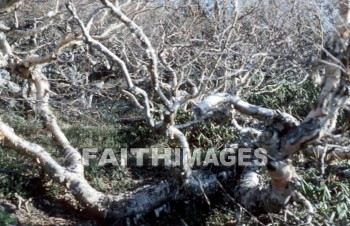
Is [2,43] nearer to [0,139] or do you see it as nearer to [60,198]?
[0,139]

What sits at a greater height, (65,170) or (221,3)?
(221,3)

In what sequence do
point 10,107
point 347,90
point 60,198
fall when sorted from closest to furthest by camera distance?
point 347,90
point 60,198
point 10,107

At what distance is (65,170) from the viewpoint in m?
5.97

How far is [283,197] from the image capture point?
4543 millimetres

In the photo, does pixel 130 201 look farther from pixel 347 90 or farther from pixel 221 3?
pixel 221 3

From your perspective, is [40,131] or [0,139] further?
[40,131]

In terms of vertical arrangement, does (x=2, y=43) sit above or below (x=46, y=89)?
above

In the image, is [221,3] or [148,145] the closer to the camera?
[148,145]

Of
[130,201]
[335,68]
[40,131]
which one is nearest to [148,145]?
[40,131]

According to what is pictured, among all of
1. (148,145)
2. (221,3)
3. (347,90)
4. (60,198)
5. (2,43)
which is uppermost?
(221,3)

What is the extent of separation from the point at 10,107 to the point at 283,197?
6192mm

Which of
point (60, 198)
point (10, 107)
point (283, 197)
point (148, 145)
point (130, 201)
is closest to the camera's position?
point (283, 197)

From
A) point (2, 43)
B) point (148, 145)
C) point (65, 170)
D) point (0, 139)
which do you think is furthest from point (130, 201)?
point (2, 43)

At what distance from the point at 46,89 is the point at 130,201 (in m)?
2.31
